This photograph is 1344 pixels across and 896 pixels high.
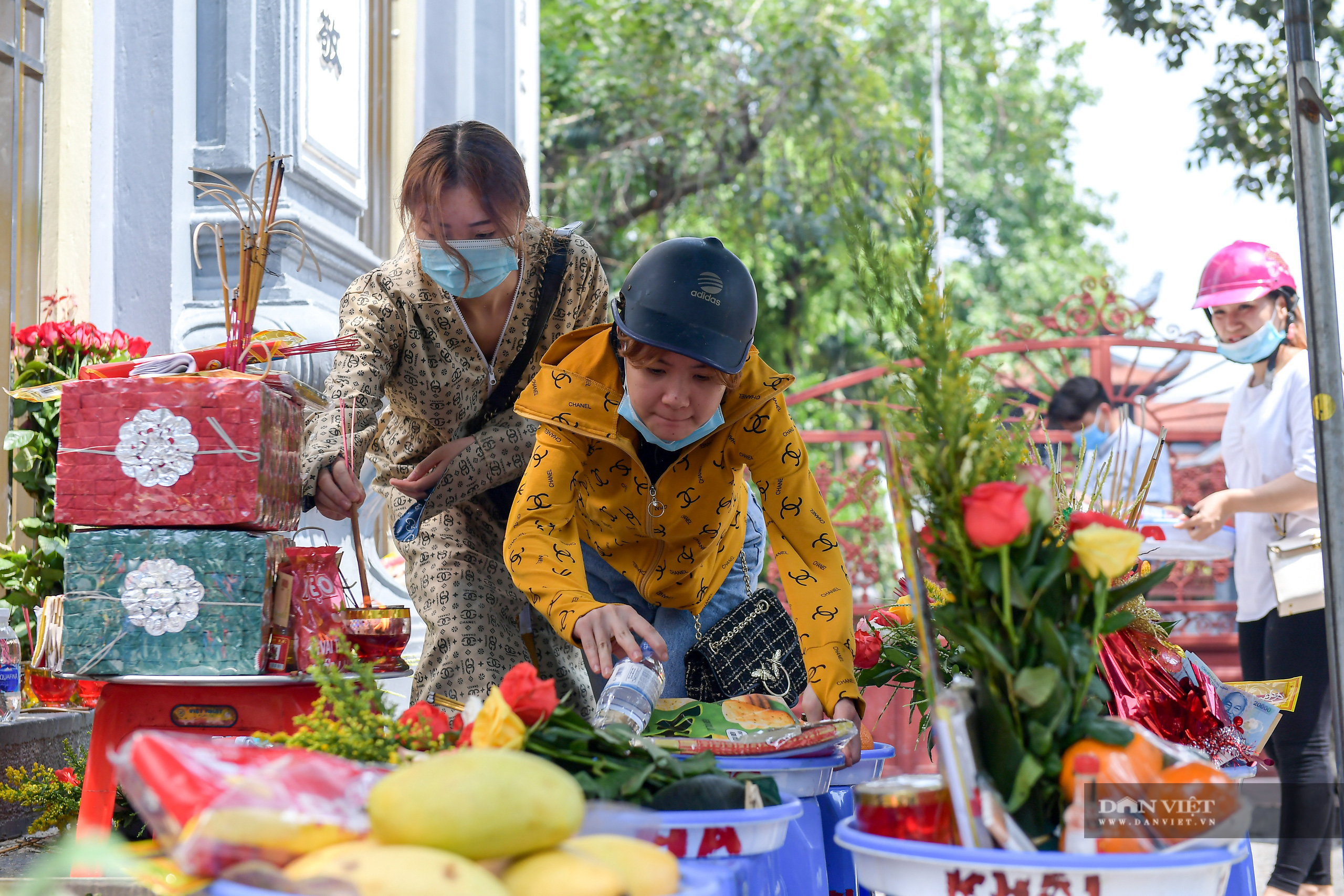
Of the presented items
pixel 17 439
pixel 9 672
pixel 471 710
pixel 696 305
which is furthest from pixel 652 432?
pixel 17 439

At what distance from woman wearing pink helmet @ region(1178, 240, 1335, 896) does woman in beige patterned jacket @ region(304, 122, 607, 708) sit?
194 centimetres

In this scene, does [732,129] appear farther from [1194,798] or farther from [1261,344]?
[1194,798]

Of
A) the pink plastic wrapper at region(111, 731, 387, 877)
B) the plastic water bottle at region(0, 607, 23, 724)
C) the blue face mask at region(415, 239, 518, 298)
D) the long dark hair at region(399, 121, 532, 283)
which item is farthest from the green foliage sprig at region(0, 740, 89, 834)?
the pink plastic wrapper at region(111, 731, 387, 877)

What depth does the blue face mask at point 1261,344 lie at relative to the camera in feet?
10.8

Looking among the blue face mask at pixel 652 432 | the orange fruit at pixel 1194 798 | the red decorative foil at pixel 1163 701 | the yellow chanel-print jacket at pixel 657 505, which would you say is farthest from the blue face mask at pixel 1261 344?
the orange fruit at pixel 1194 798

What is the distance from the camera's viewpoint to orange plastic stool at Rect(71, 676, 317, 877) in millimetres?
1956

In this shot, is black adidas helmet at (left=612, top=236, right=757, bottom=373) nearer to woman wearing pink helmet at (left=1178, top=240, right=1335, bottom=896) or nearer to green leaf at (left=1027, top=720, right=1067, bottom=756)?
green leaf at (left=1027, top=720, right=1067, bottom=756)

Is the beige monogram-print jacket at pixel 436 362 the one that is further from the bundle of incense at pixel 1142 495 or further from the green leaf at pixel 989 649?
the green leaf at pixel 989 649

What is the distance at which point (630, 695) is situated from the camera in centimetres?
153

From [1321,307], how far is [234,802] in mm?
1982

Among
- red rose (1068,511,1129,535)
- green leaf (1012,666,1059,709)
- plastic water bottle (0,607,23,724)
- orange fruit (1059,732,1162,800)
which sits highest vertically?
red rose (1068,511,1129,535)

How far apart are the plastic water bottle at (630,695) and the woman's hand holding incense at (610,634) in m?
0.07

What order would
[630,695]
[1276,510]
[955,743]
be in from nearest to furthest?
[955,743]
[630,695]
[1276,510]

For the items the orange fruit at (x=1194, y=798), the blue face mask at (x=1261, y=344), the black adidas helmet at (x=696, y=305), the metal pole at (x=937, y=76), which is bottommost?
the orange fruit at (x=1194, y=798)
